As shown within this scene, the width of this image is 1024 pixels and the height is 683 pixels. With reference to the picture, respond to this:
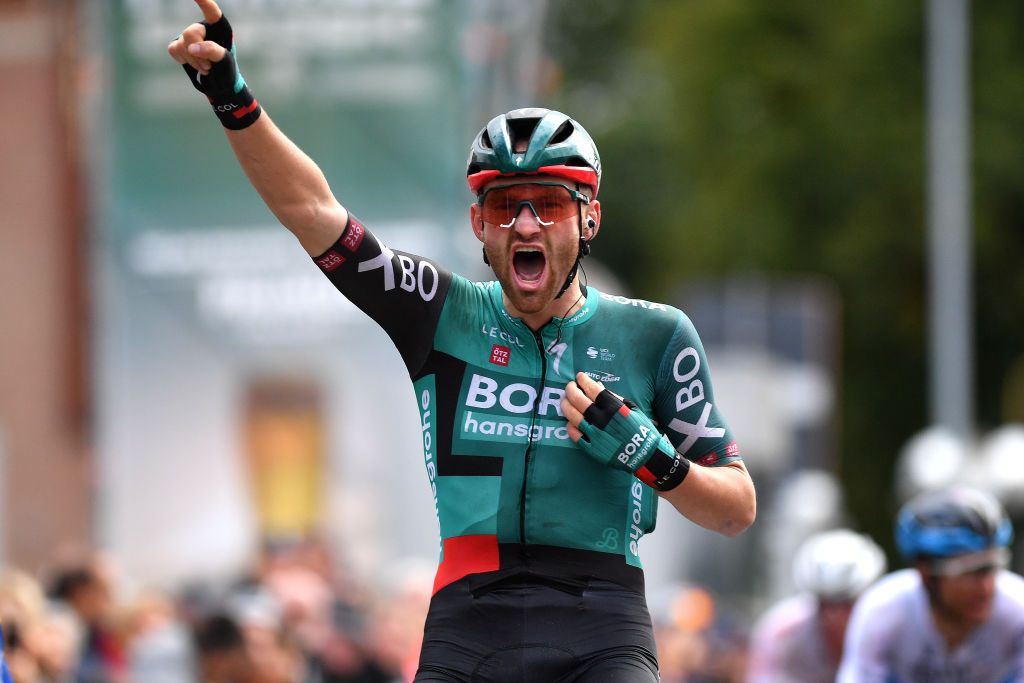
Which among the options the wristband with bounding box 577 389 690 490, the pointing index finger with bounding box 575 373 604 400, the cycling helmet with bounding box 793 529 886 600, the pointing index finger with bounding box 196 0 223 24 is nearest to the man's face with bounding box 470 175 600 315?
the pointing index finger with bounding box 575 373 604 400

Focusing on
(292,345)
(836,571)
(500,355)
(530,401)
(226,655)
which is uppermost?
(292,345)

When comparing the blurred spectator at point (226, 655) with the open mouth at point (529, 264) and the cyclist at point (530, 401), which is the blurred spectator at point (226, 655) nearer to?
the cyclist at point (530, 401)

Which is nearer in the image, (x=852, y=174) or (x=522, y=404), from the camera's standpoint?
(x=522, y=404)

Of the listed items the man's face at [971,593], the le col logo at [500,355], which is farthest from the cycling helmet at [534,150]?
the man's face at [971,593]

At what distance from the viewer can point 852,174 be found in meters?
35.6

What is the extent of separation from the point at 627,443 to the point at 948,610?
2611 mm

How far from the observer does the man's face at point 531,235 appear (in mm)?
4879

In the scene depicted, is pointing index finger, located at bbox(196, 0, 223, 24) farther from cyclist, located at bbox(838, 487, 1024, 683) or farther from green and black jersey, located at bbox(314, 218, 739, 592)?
cyclist, located at bbox(838, 487, 1024, 683)

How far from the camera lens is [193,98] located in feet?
54.9

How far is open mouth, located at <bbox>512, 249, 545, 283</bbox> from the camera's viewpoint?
4.90 metres

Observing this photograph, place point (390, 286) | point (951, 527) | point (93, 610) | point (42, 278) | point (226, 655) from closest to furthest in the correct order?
1. point (390, 286)
2. point (951, 527)
3. point (226, 655)
4. point (93, 610)
5. point (42, 278)

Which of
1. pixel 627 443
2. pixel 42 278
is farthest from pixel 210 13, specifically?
pixel 42 278

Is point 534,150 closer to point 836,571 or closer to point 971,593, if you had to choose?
point 971,593

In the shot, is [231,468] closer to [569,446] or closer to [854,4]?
[569,446]
